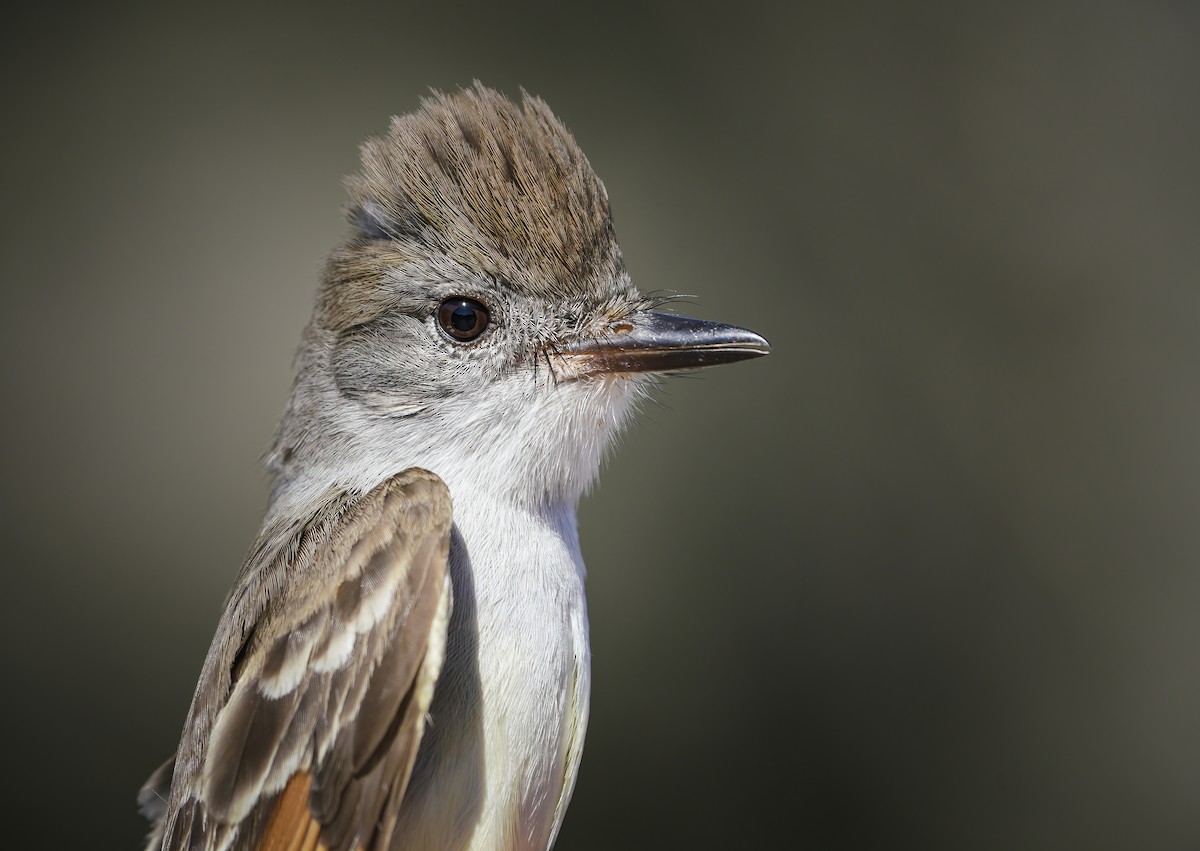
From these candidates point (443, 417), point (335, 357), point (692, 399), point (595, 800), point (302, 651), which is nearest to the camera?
point (302, 651)

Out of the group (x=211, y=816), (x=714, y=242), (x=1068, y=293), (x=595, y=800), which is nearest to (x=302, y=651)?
(x=211, y=816)

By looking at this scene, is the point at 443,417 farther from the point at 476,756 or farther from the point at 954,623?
the point at 954,623

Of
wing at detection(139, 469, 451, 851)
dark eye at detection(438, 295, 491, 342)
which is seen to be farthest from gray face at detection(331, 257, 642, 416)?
wing at detection(139, 469, 451, 851)

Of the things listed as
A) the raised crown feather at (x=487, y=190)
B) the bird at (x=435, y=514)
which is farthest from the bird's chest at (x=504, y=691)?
the raised crown feather at (x=487, y=190)

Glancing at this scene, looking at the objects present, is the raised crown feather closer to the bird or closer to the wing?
the bird

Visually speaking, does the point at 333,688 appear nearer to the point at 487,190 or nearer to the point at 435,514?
the point at 435,514

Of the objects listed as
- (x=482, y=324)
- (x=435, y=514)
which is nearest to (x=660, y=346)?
(x=482, y=324)

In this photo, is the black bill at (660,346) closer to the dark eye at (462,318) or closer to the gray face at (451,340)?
the gray face at (451,340)
